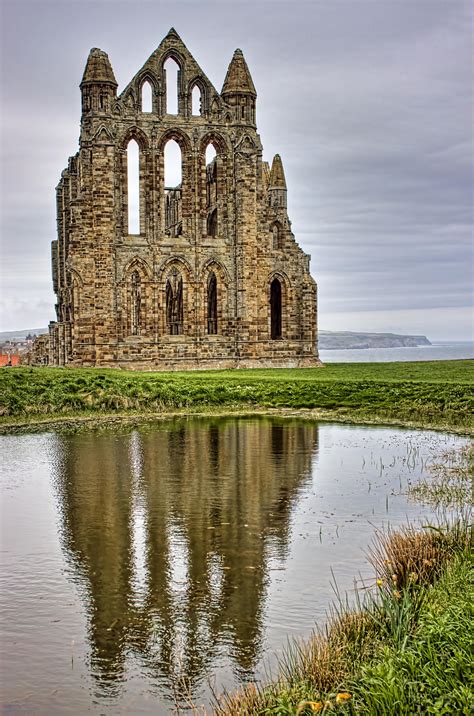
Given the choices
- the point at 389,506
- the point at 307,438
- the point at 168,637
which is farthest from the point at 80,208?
the point at 168,637

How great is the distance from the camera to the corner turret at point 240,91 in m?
52.3

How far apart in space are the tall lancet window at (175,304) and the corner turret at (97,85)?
10.3 m

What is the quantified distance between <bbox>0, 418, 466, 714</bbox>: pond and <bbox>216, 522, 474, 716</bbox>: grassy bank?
→ 0.76 meters

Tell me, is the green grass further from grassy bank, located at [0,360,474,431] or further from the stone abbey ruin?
the stone abbey ruin

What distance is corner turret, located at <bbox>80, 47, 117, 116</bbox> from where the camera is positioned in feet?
162

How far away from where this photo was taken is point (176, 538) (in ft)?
43.7

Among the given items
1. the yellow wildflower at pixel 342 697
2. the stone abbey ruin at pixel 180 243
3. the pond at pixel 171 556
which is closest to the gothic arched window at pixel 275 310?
the stone abbey ruin at pixel 180 243

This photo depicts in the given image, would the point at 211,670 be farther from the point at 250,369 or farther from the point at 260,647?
the point at 250,369

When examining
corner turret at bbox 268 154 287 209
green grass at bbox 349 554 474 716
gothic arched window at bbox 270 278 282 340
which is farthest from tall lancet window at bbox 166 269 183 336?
green grass at bbox 349 554 474 716

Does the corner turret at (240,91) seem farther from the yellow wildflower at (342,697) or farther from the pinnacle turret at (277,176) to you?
the yellow wildflower at (342,697)

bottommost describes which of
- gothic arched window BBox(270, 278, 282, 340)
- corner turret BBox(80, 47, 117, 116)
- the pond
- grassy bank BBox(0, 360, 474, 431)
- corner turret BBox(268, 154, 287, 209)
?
the pond

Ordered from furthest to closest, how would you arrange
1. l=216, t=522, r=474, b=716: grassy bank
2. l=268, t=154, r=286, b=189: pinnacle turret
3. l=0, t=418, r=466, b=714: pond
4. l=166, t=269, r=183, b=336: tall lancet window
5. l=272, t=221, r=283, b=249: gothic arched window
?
l=268, t=154, r=286, b=189: pinnacle turret
l=272, t=221, r=283, b=249: gothic arched window
l=166, t=269, r=183, b=336: tall lancet window
l=0, t=418, r=466, b=714: pond
l=216, t=522, r=474, b=716: grassy bank

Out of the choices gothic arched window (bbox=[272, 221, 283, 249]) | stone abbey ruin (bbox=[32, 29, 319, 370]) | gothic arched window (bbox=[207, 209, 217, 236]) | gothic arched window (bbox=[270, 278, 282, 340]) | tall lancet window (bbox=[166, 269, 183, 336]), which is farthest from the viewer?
gothic arched window (bbox=[207, 209, 217, 236])

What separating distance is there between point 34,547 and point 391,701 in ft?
24.5
